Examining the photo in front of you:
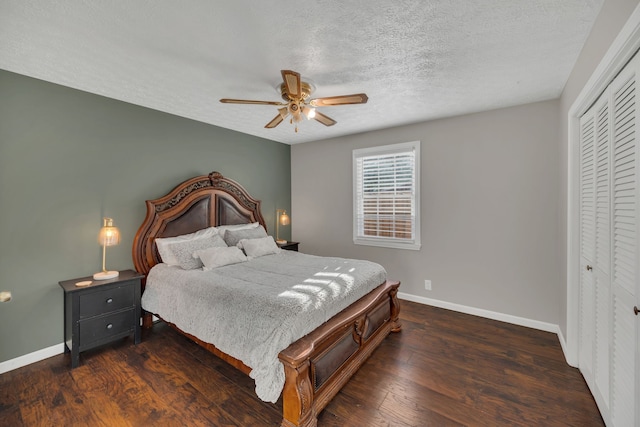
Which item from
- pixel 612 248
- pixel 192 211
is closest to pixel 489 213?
pixel 612 248

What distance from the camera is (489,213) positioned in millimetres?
3229

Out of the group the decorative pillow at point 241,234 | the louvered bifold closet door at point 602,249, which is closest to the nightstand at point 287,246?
the decorative pillow at point 241,234

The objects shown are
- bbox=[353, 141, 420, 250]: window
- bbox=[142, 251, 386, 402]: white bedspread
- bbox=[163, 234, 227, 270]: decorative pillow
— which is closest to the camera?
bbox=[142, 251, 386, 402]: white bedspread

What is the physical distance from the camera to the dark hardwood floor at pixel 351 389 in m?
1.75

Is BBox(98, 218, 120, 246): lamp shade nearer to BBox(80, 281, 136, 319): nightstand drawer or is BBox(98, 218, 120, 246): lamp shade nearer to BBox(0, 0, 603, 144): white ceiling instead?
BBox(80, 281, 136, 319): nightstand drawer

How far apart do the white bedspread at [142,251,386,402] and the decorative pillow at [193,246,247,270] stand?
0.11 metres

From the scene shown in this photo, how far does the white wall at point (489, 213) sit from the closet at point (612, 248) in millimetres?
878

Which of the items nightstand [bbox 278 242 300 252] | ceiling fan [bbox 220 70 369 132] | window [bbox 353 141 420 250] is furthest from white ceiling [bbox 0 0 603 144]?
nightstand [bbox 278 242 300 252]

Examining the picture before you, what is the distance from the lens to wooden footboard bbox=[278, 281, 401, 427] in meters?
1.61

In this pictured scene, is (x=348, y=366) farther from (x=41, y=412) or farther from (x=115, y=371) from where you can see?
(x=41, y=412)

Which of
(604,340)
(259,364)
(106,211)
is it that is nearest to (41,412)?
(259,364)

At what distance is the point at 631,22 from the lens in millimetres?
1140

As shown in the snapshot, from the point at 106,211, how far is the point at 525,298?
4.78 m

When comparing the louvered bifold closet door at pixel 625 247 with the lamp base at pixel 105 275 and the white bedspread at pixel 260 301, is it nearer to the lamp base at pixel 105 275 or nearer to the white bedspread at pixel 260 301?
the white bedspread at pixel 260 301
